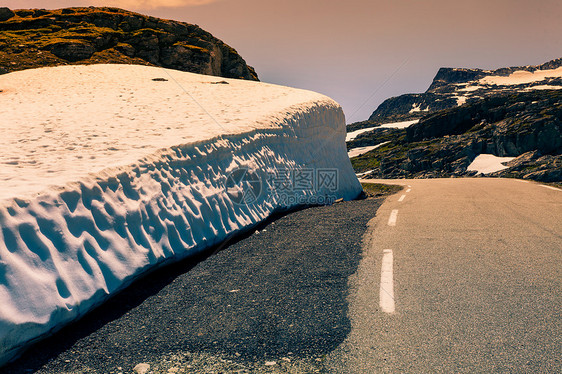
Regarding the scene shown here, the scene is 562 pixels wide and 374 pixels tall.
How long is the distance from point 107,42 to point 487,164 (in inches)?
2656

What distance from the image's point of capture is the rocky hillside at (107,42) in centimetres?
4122

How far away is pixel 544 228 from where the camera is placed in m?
6.20

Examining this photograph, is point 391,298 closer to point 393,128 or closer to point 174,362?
point 174,362

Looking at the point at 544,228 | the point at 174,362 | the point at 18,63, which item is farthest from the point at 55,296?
the point at 18,63

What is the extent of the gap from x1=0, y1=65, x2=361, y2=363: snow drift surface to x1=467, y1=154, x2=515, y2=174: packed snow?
4915cm

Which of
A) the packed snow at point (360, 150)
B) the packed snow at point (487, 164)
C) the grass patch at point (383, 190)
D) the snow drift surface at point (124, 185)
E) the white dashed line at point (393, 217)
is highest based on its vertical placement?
the snow drift surface at point (124, 185)

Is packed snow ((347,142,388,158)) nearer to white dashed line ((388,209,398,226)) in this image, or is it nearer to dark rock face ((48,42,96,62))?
dark rock face ((48,42,96,62))

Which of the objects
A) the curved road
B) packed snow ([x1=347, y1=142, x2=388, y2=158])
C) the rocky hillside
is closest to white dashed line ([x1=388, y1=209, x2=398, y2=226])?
the curved road

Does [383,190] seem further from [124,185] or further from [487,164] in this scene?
[487,164]

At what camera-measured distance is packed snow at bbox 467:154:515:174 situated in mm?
52825

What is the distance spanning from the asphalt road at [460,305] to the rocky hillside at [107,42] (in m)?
44.3

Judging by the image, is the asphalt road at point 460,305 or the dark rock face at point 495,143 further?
the dark rock face at point 495,143

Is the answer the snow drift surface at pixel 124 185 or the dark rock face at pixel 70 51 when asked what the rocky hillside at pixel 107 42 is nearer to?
the dark rock face at pixel 70 51

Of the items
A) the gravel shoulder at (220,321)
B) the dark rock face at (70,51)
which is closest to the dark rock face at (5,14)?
the dark rock face at (70,51)
